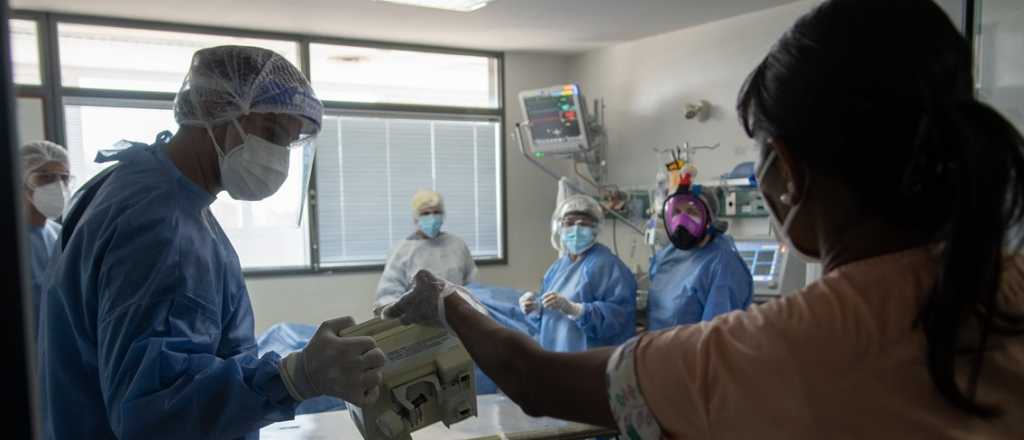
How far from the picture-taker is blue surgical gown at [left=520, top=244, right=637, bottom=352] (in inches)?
115

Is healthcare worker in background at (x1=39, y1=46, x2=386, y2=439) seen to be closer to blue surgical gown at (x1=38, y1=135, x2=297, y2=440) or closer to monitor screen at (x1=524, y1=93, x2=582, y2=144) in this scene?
blue surgical gown at (x1=38, y1=135, x2=297, y2=440)

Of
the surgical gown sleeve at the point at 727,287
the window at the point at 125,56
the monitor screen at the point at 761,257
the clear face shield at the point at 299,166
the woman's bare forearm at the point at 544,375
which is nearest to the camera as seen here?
the woman's bare forearm at the point at 544,375

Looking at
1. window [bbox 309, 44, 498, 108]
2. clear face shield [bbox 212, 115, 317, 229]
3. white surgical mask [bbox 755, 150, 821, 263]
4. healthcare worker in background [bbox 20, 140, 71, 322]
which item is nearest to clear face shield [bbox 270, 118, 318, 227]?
clear face shield [bbox 212, 115, 317, 229]

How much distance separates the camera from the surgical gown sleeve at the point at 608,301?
115 inches

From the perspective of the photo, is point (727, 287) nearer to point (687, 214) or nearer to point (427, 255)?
point (687, 214)

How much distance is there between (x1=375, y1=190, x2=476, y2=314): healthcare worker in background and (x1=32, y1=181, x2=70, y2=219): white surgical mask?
171 centimetres

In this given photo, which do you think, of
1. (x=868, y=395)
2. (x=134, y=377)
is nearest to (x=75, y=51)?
(x=134, y=377)

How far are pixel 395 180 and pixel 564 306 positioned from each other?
6.73 ft

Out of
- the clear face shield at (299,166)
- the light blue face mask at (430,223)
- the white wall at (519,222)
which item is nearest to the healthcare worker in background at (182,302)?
the clear face shield at (299,166)

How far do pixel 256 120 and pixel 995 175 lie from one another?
1237 mm

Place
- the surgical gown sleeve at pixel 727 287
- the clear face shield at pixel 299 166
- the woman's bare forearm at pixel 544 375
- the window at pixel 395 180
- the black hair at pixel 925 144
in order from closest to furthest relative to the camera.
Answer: the black hair at pixel 925 144 < the woman's bare forearm at pixel 544 375 < the clear face shield at pixel 299 166 < the surgical gown sleeve at pixel 727 287 < the window at pixel 395 180

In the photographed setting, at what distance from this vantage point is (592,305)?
116 inches

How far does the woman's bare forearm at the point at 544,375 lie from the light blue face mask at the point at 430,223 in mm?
3197

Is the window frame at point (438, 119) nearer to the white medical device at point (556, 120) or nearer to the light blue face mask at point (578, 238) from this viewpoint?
the white medical device at point (556, 120)
